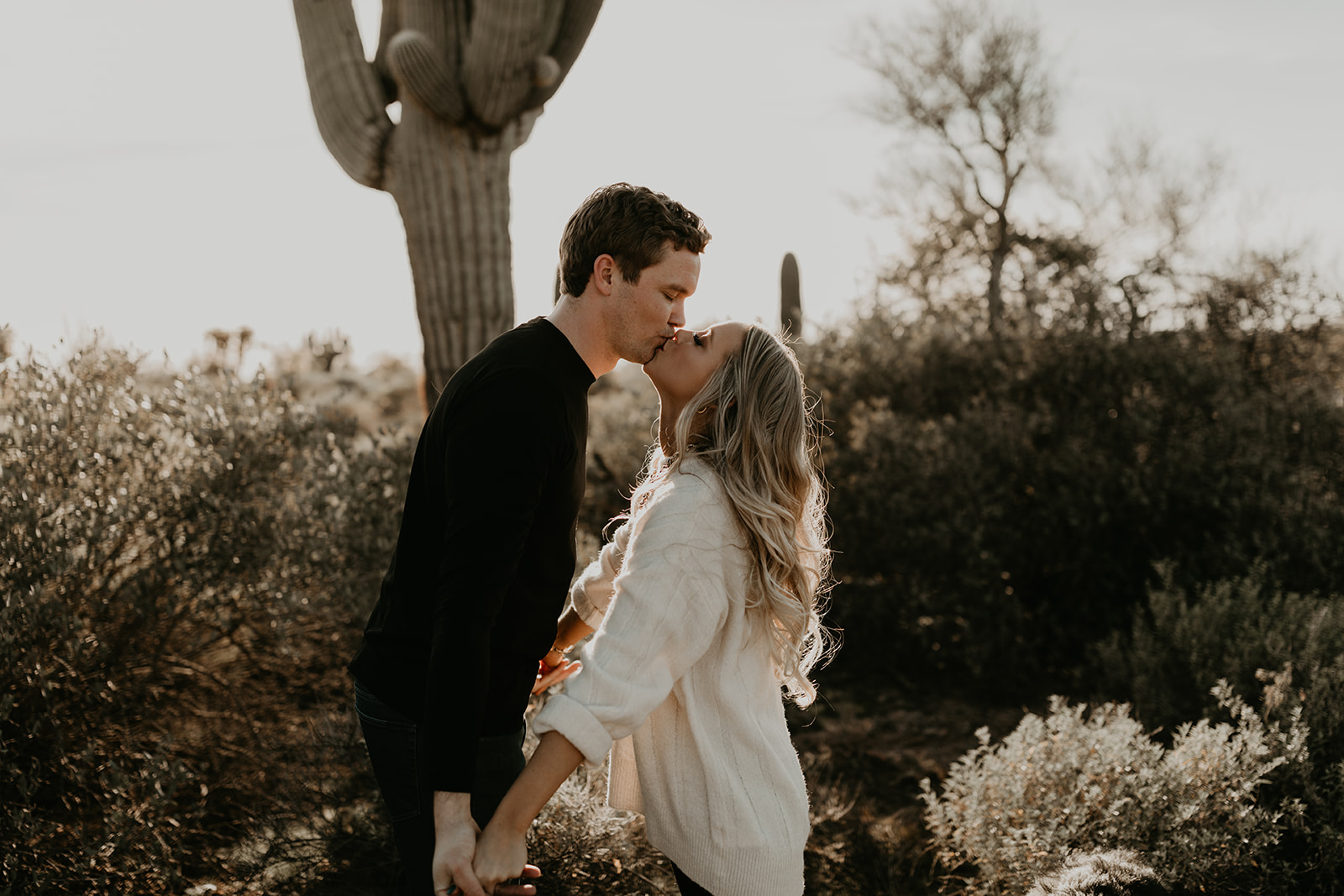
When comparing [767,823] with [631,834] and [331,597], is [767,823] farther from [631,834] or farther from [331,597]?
[331,597]

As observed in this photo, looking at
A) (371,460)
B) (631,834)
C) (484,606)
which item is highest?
(371,460)

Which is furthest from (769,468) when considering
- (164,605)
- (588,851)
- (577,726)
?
(164,605)

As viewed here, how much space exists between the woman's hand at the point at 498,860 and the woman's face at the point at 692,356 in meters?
0.97

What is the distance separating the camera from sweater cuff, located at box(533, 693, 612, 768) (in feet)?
4.97

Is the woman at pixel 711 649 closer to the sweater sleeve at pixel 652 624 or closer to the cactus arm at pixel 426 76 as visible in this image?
the sweater sleeve at pixel 652 624

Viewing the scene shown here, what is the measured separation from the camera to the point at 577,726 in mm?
1519

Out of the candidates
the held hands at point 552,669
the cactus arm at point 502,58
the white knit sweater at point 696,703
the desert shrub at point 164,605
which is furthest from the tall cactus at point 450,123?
the white knit sweater at point 696,703

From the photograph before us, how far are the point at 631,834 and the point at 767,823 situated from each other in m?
1.70

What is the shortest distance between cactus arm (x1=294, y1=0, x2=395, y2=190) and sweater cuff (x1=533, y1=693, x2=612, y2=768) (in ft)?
15.1

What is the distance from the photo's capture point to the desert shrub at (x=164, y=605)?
10.5 ft

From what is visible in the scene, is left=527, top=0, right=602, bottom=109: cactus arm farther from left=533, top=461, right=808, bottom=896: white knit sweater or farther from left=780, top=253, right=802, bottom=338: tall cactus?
left=780, top=253, right=802, bottom=338: tall cactus

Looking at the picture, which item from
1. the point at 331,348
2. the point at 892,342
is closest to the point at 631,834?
the point at 892,342

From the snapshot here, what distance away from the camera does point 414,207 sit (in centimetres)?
519

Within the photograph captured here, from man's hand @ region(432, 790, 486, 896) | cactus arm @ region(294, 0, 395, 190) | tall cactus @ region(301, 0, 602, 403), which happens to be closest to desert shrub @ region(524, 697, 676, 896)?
man's hand @ region(432, 790, 486, 896)
